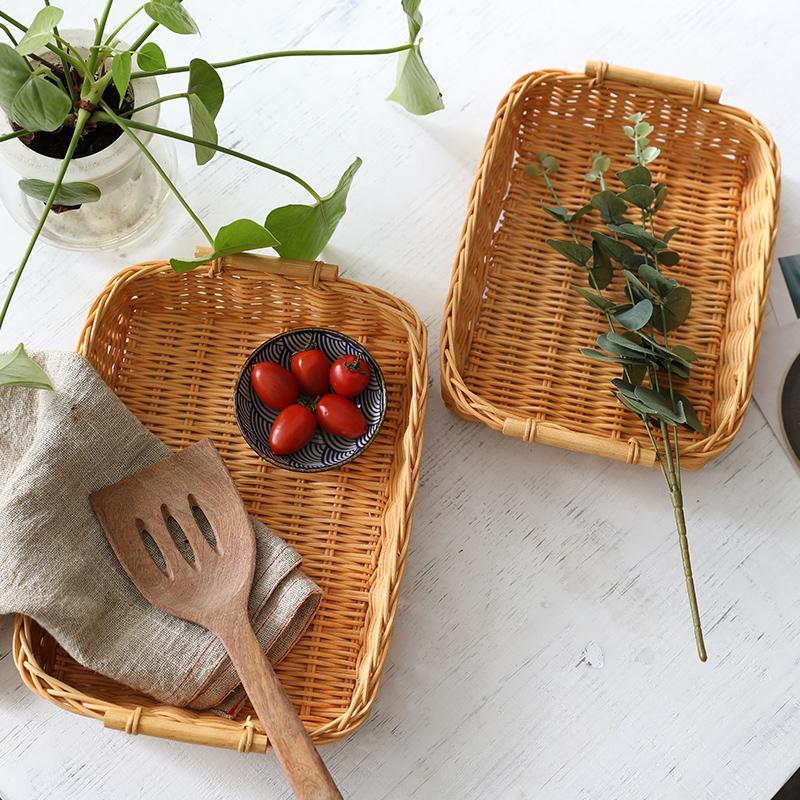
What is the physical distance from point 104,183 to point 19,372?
215mm

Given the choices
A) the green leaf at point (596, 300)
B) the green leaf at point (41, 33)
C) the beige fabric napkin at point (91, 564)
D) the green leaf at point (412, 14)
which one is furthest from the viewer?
the green leaf at point (596, 300)

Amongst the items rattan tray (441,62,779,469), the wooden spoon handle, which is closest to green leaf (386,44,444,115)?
rattan tray (441,62,779,469)

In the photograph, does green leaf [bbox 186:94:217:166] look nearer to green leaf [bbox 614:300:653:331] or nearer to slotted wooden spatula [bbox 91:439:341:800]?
slotted wooden spatula [bbox 91:439:341:800]

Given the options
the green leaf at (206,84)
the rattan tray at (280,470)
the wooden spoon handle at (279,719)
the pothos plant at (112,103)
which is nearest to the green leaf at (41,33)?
the pothos plant at (112,103)

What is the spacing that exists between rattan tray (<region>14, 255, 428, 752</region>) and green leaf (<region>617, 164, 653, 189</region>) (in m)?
0.28

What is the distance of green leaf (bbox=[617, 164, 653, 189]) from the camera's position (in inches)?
38.4

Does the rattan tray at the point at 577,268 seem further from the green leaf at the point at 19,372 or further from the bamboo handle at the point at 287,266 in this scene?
the green leaf at the point at 19,372

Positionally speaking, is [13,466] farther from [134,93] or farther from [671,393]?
[671,393]

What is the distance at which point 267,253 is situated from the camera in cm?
107

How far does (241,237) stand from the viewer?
2.76 feet

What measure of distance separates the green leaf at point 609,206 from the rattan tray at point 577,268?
0.07 metres

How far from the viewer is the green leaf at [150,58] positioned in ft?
2.62

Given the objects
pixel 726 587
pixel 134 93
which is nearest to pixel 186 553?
pixel 134 93

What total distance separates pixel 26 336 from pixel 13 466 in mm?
189
